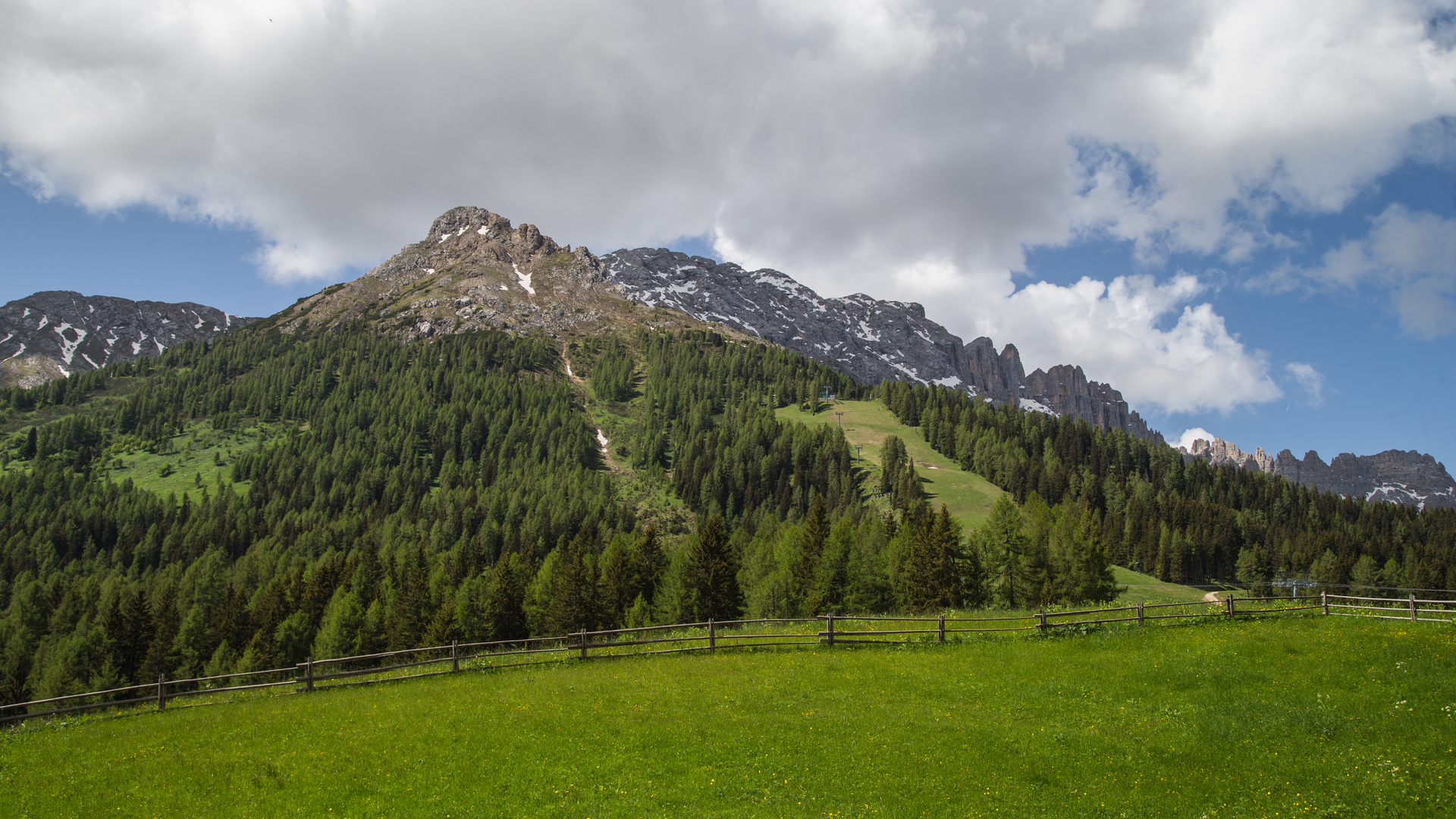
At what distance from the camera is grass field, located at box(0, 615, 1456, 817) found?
16.7 metres

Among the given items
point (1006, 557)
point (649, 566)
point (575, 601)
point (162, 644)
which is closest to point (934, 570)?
point (1006, 557)

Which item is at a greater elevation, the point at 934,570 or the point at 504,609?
the point at 934,570

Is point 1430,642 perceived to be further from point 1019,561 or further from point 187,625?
point 187,625

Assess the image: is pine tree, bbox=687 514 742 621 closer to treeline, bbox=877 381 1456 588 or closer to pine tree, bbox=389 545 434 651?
pine tree, bbox=389 545 434 651

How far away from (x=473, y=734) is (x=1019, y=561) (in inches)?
3084

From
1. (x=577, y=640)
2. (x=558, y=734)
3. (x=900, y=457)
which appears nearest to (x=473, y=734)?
(x=558, y=734)

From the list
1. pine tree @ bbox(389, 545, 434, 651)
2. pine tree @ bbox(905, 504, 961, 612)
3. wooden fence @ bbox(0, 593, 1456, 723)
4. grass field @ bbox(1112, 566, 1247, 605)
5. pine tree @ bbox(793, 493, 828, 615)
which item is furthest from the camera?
grass field @ bbox(1112, 566, 1247, 605)

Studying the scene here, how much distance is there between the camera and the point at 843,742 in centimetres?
2034

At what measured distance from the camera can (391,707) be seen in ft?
83.7

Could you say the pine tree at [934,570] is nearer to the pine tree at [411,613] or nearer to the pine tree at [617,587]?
the pine tree at [617,587]

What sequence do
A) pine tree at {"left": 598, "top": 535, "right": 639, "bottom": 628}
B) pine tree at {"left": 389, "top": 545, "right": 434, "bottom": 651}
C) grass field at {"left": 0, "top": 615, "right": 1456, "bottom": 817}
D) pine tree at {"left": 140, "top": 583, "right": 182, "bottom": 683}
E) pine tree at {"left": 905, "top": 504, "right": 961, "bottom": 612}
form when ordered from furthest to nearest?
1. pine tree at {"left": 598, "top": 535, "right": 639, "bottom": 628}
2. pine tree at {"left": 389, "top": 545, "right": 434, "bottom": 651}
3. pine tree at {"left": 140, "top": 583, "right": 182, "bottom": 683}
4. pine tree at {"left": 905, "top": 504, "right": 961, "bottom": 612}
5. grass field at {"left": 0, "top": 615, "right": 1456, "bottom": 817}

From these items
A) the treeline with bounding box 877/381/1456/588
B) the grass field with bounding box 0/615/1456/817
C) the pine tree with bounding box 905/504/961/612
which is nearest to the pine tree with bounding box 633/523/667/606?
the pine tree with bounding box 905/504/961/612

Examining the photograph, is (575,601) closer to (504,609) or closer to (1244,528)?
(504,609)

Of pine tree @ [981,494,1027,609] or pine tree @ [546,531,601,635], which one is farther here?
pine tree @ [981,494,1027,609]
